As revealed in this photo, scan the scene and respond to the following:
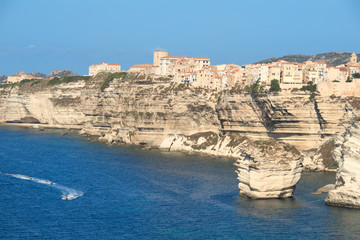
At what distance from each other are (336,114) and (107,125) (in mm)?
52622

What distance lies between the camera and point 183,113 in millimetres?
89375

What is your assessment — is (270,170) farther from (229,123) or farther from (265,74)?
(265,74)

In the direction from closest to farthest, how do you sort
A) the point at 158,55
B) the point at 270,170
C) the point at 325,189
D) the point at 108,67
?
the point at 270,170
the point at 325,189
the point at 158,55
the point at 108,67

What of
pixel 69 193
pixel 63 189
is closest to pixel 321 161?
pixel 69 193

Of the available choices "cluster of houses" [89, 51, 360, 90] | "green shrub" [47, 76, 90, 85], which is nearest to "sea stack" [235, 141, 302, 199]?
"cluster of houses" [89, 51, 360, 90]

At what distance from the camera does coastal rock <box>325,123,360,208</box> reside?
4459 centimetres

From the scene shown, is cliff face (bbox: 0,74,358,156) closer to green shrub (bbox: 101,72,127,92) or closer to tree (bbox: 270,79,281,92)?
green shrub (bbox: 101,72,127,92)

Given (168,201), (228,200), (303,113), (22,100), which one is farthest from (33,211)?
(22,100)

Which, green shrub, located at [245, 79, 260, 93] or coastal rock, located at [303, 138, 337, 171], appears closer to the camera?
coastal rock, located at [303, 138, 337, 171]

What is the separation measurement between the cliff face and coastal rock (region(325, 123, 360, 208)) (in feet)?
77.3

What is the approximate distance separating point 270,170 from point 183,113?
43502 mm

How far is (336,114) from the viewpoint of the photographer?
69.4 metres

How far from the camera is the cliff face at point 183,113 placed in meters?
71.4

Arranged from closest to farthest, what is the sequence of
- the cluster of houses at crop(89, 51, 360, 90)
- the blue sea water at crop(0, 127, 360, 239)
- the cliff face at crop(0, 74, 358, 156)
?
the blue sea water at crop(0, 127, 360, 239), the cliff face at crop(0, 74, 358, 156), the cluster of houses at crop(89, 51, 360, 90)
